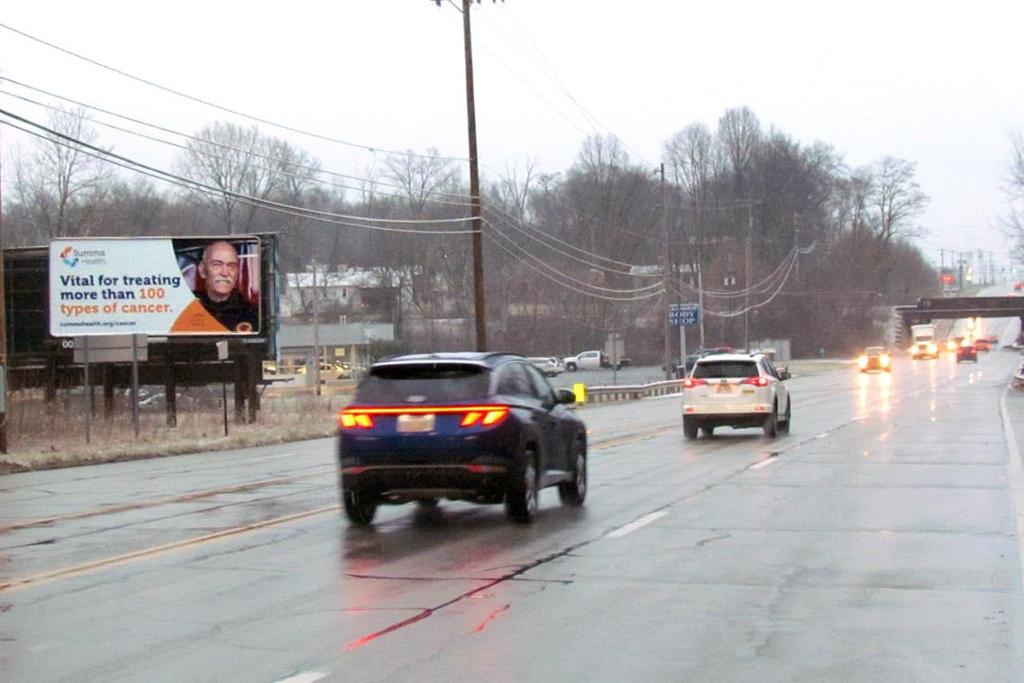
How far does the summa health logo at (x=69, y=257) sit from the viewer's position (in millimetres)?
34000

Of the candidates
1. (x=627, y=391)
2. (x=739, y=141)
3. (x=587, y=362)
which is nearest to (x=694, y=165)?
(x=739, y=141)

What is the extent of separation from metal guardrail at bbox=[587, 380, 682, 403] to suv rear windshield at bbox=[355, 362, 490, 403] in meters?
42.2

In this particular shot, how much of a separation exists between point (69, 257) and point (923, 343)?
98864 mm

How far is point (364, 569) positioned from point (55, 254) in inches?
1034

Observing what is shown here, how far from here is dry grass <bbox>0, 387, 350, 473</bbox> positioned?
85.6 ft

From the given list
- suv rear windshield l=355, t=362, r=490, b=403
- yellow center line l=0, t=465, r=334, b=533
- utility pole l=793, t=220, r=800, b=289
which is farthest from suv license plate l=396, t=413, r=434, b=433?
utility pole l=793, t=220, r=800, b=289

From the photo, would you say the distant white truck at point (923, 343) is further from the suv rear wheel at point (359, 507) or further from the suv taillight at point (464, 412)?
the suv taillight at point (464, 412)

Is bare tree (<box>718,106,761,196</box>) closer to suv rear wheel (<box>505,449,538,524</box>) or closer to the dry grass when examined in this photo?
the dry grass

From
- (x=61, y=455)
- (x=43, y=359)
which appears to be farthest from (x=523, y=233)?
(x=61, y=455)

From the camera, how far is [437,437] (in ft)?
41.3

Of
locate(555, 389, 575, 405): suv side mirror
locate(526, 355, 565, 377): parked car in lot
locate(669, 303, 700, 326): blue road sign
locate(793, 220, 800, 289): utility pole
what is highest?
locate(793, 220, 800, 289): utility pole

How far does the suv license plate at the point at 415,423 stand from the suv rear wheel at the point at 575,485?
284 centimetres

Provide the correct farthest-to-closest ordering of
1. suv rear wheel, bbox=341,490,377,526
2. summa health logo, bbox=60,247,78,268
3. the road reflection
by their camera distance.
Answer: the road reflection < summa health logo, bbox=60,247,78,268 < suv rear wheel, bbox=341,490,377,526

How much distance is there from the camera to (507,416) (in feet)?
41.9
